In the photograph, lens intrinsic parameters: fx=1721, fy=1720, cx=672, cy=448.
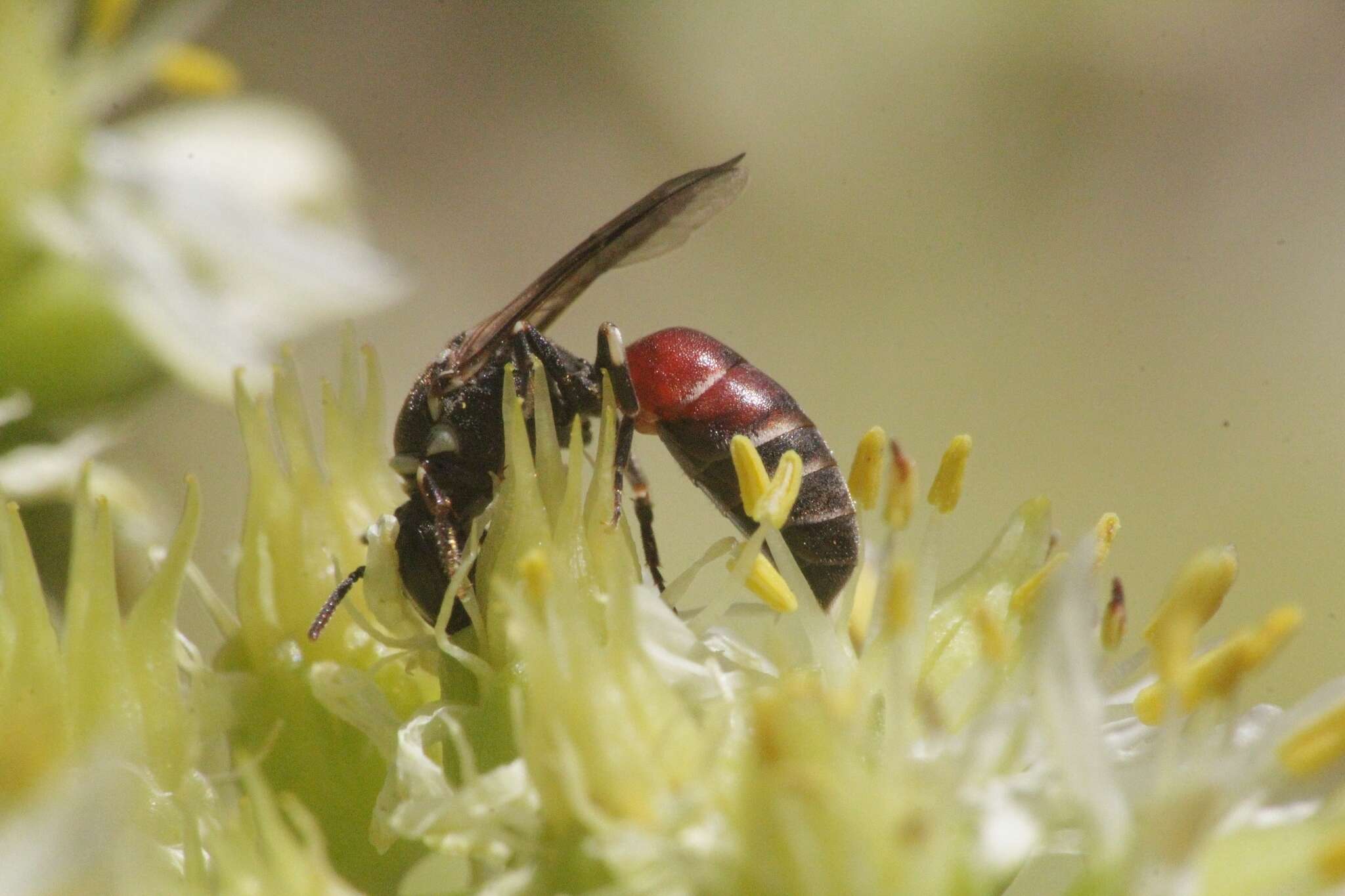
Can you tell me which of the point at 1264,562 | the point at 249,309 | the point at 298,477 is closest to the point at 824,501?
the point at 298,477

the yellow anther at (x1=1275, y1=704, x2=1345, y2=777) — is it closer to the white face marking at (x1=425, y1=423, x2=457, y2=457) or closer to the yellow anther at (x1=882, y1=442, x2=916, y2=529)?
the yellow anther at (x1=882, y1=442, x2=916, y2=529)

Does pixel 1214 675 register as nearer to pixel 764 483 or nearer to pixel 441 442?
pixel 764 483

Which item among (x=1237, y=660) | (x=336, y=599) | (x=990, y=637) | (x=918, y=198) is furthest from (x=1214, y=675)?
(x=918, y=198)

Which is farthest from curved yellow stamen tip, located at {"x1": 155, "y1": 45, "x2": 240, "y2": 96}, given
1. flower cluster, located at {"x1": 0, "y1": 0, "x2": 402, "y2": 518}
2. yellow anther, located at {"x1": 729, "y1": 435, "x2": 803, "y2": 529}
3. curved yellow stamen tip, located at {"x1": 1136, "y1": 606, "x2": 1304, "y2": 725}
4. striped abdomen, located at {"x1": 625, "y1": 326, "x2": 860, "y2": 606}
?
curved yellow stamen tip, located at {"x1": 1136, "y1": 606, "x2": 1304, "y2": 725}

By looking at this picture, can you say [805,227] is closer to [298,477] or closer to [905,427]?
[905,427]

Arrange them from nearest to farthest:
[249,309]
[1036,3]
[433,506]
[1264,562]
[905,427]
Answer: [433,506]
[249,309]
[1264,562]
[905,427]
[1036,3]
